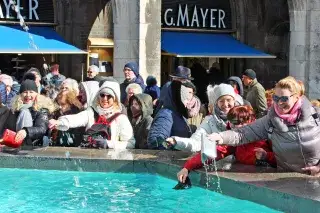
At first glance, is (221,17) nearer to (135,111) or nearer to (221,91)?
(135,111)

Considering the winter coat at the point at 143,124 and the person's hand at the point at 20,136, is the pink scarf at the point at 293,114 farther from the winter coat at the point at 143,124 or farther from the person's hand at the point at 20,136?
the person's hand at the point at 20,136

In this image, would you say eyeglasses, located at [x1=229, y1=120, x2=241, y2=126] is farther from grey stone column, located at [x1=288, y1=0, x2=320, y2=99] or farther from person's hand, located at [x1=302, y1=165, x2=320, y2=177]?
grey stone column, located at [x1=288, y1=0, x2=320, y2=99]

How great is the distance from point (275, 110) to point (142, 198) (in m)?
1.30

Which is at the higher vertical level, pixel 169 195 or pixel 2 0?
pixel 2 0

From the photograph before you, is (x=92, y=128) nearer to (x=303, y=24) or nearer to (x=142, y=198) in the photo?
(x=142, y=198)

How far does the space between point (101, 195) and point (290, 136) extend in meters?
1.66

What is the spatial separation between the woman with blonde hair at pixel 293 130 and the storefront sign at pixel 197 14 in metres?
11.7

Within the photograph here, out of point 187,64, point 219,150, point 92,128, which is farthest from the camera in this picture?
point 187,64

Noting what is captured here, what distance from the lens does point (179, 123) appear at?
7164mm

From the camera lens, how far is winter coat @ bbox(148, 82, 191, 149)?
6.99 m

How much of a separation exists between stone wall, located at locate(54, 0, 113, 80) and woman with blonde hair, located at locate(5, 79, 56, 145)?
8.81m

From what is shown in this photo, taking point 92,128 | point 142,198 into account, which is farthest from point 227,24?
point 142,198

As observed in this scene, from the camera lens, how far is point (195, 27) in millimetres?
18000

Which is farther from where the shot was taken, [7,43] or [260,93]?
[7,43]
